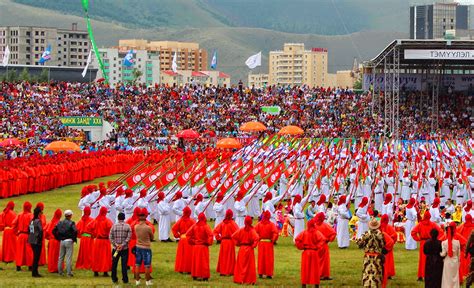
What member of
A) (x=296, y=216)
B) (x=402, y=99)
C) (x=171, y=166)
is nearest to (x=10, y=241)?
(x=296, y=216)

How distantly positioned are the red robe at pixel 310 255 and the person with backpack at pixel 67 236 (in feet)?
14.2

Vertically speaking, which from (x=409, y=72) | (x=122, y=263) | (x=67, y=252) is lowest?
(x=122, y=263)

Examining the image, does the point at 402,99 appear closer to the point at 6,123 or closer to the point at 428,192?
the point at 6,123

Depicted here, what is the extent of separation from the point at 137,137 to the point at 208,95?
10210 mm

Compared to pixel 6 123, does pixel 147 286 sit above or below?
below

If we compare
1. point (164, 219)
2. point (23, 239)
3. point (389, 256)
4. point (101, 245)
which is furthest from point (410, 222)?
point (23, 239)

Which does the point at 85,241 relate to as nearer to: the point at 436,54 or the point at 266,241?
the point at 266,241

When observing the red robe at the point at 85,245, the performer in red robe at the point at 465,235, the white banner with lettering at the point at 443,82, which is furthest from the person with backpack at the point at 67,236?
the white banner with lettering at the point at 443,82

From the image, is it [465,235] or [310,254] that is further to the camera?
[465,235]

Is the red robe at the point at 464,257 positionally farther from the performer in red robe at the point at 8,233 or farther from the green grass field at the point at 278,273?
the performer in red robe at the point at 8,233

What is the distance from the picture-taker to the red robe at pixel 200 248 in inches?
824

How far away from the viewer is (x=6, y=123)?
199ft

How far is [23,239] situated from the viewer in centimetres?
2223

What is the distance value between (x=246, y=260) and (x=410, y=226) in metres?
6.35
